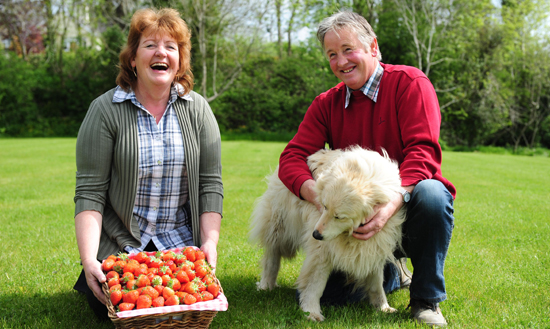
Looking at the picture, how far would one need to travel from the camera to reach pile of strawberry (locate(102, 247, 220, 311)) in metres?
2.19

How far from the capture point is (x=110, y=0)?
26359mm

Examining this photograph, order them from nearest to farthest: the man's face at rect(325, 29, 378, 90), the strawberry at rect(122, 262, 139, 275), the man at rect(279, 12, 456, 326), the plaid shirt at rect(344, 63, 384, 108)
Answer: the strawberry at rect(122, 262, 139, 275)
the man at rect(279, 12, 456, 326)
the man's face at rect(325, 29, 378, 90)
the plaid shirt at rect(344, 63, 384, 108)

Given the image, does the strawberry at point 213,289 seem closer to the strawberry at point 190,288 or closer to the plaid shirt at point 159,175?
the strawberry at point 190,288

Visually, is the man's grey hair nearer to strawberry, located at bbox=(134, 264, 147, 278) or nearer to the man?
the man

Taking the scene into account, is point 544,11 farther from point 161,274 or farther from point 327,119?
point 161,274

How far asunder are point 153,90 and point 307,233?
4.83ft

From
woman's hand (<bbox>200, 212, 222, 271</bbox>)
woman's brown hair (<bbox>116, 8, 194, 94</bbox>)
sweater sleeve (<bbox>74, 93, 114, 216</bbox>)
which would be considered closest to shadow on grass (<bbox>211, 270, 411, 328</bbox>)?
woman's hand (<bbox>200, 212, 222, 271</bbox>)

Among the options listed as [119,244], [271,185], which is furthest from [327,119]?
[119,244]

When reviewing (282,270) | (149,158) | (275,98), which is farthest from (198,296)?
(275,98)

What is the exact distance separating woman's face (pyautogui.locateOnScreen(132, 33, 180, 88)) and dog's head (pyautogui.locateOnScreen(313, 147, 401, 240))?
1245 mm

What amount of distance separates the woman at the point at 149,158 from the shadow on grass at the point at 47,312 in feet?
0.64

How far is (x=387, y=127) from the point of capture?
307cm

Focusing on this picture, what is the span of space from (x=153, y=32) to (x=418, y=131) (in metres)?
1.88

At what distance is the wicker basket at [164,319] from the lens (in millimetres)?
2150
